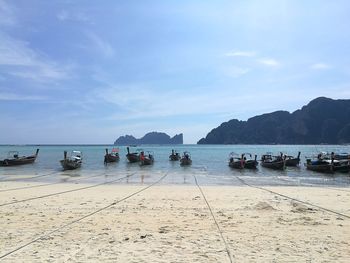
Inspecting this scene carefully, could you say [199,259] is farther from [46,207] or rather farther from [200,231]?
[46,207]

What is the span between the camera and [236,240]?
8719 mm

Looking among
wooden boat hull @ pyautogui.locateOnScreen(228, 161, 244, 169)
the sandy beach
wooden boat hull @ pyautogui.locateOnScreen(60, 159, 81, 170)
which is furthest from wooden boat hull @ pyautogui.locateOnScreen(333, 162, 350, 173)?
the sandy beach

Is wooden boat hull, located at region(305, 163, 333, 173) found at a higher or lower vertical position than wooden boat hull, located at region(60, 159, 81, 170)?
lower

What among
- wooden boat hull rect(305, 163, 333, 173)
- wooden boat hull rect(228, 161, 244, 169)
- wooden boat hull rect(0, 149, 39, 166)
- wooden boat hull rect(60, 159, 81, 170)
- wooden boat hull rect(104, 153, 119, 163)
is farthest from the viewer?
wooden boat hull rect(104, 153, 119, 163)

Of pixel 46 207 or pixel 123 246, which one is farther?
pixel 46 207

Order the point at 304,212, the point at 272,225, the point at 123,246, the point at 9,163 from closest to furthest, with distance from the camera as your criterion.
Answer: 1. the point at 123,246
2. the point at 272,225
3. the point at 304,212
4. the point at 9,163

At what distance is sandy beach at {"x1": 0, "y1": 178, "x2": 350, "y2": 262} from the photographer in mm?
7461

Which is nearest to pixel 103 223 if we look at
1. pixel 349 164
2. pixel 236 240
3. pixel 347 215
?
pixel 236 240

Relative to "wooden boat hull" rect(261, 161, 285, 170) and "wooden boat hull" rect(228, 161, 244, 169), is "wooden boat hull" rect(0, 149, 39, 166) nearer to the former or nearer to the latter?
"wooden boat hull" rect(228, 161, 244, 169)

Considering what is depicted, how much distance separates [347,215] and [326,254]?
5.51 meters

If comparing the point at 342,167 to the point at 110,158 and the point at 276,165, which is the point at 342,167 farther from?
the point at 110,158

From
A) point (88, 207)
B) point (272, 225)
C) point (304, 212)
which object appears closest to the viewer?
point (272, 225)

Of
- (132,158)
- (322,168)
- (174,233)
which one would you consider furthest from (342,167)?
(174,233)

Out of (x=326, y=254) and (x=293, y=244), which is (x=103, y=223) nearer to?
(x=293, y=244)
